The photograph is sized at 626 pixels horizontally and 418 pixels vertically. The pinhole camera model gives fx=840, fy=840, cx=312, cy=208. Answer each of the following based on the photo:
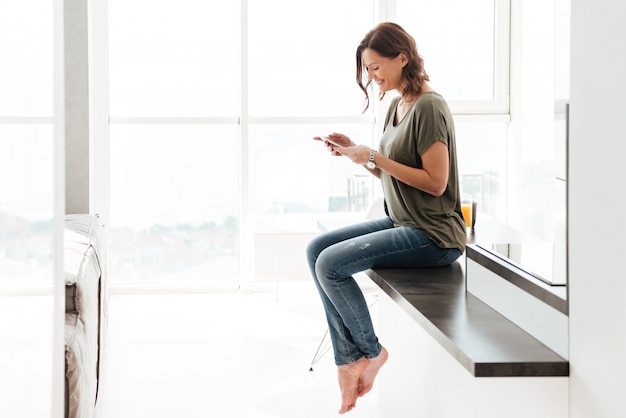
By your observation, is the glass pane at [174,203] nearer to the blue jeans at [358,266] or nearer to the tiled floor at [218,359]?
the tiled floor at [218,359]

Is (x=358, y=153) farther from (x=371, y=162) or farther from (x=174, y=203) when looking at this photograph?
(x=174, y=203)

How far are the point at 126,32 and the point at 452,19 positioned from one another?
2310 millimetres

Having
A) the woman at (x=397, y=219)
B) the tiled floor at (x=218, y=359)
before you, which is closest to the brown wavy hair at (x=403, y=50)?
the woman at (x=397, y=219)

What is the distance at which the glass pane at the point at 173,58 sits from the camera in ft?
18.7

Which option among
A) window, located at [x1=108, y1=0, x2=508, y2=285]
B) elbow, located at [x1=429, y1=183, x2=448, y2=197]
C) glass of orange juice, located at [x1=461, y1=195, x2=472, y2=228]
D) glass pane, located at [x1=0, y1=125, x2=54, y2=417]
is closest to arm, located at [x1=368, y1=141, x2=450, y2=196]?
elbow, located at [x1=429, y1=183, x2=448, y2=197]

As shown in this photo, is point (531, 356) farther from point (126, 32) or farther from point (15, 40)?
point (126, 32)

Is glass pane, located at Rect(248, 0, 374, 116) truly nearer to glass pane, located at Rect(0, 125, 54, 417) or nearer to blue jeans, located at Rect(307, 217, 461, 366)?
blue jeans, located at Rect(307, 217, 461, 366)

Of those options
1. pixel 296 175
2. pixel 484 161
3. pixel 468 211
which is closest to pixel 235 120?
pixel 296 175

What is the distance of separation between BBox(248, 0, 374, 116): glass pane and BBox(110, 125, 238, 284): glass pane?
16.5 inches

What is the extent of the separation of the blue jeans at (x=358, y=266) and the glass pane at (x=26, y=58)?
1.42 m

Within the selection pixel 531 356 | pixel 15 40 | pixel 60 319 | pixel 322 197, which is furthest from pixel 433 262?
pixel 322 197

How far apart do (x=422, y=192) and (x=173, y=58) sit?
3241 millimetres
